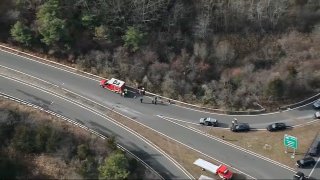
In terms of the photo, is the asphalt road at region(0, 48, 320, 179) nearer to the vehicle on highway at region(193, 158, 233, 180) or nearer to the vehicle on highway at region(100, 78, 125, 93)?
the vehicle on highway at region(100, 78, 125, 93)

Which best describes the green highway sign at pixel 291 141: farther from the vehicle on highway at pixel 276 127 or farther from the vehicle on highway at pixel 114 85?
the vehicle on highway at pixel 114 85

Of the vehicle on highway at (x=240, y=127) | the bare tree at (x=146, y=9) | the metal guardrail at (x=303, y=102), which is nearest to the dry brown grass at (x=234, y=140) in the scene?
the vehicle on highway at (x=240, y=127)

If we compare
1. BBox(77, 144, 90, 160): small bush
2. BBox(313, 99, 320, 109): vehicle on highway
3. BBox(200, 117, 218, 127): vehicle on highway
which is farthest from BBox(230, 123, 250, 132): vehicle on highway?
BBox(77, 144, 90, 160): small bush

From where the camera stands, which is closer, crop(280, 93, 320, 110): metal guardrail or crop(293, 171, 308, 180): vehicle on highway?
crop(293, 171, 308, 180): vehicle on highway

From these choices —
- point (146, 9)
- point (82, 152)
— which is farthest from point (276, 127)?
point (82, 152)

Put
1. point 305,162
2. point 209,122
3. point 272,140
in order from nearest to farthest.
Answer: point 305,162
point 272,140
point 209,122

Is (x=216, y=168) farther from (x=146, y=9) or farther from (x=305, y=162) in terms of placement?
(x=146, y=9)
